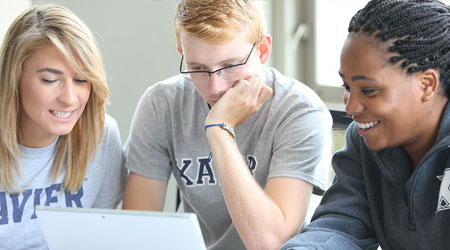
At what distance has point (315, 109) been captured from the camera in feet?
5.28

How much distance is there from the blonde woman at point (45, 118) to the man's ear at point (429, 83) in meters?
0.94

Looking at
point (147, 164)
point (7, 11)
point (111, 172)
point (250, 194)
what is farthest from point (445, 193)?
point (7, 11)

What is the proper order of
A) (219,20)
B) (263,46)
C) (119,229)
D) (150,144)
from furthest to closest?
(150,144)
(263,46)
(219,20)
(119,229)

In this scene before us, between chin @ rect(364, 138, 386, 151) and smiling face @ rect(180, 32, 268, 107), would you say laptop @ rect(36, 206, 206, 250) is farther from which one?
smiling face @ rect(180, 32, 268, 107)

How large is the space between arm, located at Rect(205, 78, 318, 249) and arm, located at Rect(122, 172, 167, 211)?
32 centimetres

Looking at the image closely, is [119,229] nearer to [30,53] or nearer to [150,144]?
[150,144]

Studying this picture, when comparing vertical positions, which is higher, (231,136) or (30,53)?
(30,53)

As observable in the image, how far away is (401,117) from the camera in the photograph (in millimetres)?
1218

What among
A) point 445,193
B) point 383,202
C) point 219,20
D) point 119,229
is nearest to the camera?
point 119,229

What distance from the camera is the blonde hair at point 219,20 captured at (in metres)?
1.51

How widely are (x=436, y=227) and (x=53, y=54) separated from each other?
1.11 metres

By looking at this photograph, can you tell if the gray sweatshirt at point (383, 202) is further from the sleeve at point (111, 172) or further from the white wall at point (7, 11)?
the white wall at point (7, 11)

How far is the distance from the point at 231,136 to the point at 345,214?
1.22 ft

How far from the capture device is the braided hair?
1198 millimetres
